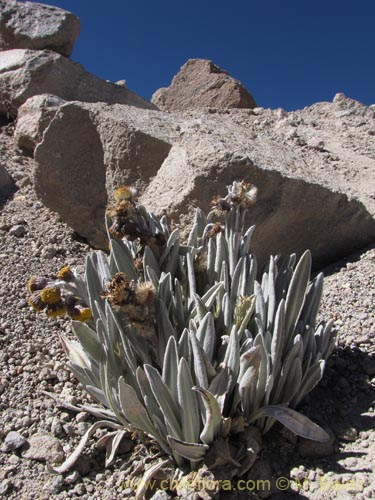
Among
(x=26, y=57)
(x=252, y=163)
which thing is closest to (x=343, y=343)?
(x=252, y=163)

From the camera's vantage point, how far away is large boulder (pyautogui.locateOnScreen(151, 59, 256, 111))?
22.2 ft

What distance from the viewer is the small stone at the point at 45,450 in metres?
2.31

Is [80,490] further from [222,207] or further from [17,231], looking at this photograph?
[17,231]

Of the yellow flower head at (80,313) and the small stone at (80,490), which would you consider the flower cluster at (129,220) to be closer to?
the yellow flower head at (80,313)

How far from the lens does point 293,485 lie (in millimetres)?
2098

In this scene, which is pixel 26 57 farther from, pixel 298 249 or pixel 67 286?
pixel 67 286

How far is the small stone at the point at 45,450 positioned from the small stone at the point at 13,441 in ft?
0.12

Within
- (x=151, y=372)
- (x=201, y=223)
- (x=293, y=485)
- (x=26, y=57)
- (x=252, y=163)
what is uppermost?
(x=26, y=57)

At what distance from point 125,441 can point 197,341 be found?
2.22ft

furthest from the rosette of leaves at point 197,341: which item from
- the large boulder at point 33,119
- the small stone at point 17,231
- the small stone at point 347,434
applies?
the large boulder at point 33,119

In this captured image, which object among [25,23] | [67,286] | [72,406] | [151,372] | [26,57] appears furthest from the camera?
[25,23]

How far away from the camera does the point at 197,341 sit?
204 centimetres

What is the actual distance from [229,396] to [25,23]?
545cm

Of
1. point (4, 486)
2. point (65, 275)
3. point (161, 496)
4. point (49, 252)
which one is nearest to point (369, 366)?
point (161, 496)
